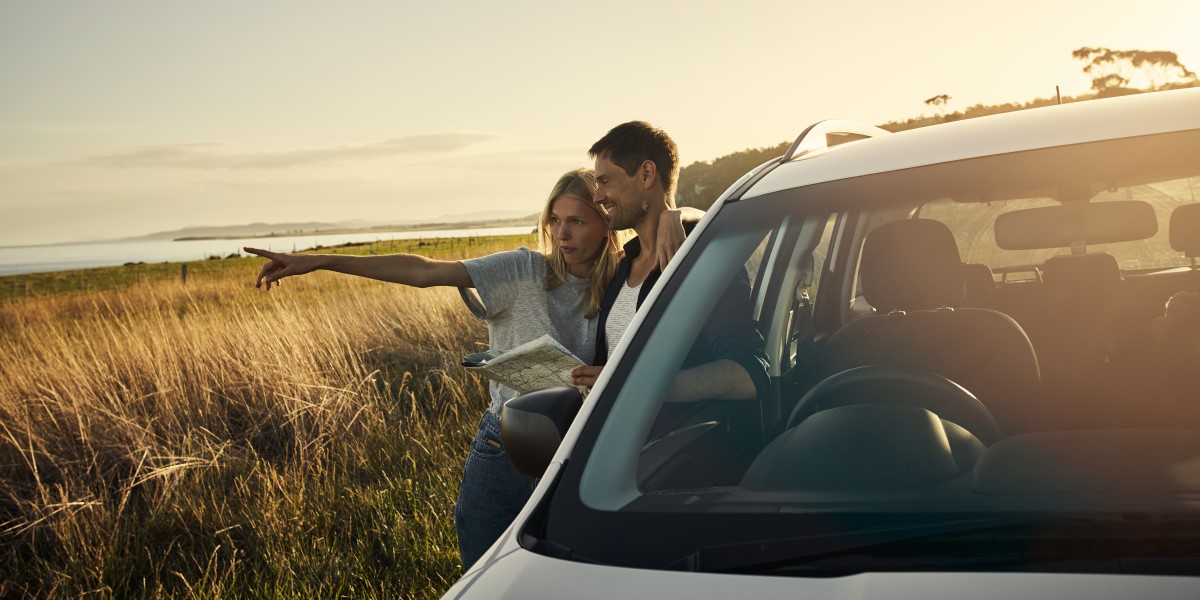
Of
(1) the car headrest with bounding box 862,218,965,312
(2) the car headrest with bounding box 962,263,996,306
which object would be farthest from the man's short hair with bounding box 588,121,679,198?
(1) the car headrest with bounding box 862,218,965,312

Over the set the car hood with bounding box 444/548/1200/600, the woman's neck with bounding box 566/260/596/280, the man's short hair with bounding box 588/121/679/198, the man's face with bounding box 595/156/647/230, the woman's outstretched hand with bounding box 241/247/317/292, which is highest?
the man's short hair with bounding box 588/121/679/198

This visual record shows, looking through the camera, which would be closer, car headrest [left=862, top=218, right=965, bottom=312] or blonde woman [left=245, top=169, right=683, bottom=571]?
car headrest [left=862, top=218, right=965, bottom=312]

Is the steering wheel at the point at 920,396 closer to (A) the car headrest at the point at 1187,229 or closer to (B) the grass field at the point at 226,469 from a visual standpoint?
(A) the car headrest at the point at 1187,229

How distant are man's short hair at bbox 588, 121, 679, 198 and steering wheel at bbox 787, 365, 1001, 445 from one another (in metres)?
1.76

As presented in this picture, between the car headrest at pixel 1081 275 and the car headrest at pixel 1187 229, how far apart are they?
593 millimetres

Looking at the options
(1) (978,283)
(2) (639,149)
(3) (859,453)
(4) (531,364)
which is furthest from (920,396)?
(1) (978,283)

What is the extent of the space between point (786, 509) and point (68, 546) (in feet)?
17.2

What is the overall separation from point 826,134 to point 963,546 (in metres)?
1.60

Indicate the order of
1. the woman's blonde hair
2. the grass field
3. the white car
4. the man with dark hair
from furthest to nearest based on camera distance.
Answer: the grass field, the woman's blonde hair, the man with dark hair, the white car

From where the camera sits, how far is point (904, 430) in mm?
1727

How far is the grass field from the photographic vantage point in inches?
181

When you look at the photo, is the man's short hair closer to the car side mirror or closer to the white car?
the white car

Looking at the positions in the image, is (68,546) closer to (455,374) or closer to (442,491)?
(442,491)

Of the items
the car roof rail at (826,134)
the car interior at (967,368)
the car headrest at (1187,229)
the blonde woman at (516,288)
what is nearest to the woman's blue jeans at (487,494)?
the blonde woman at (516,288)
